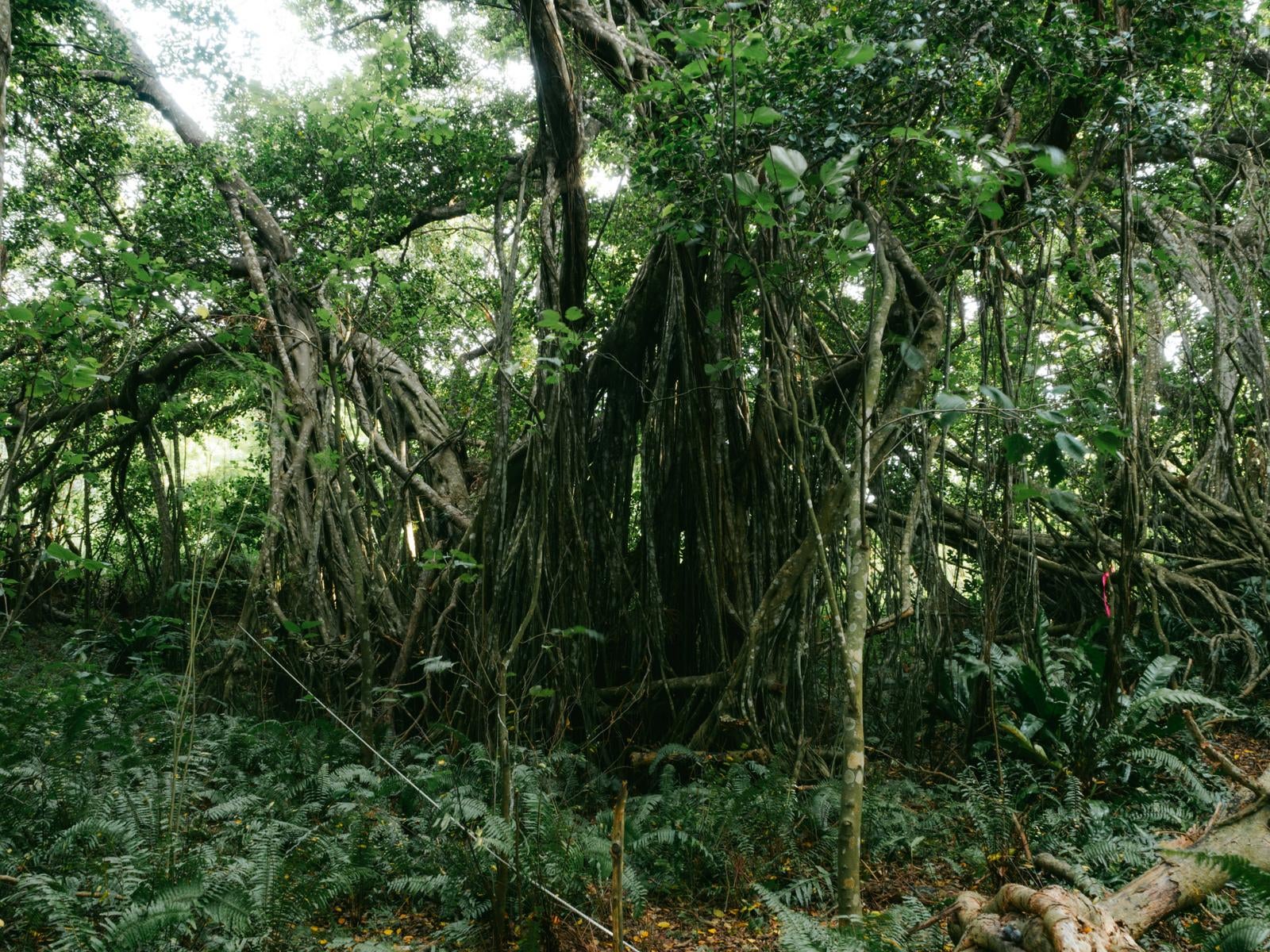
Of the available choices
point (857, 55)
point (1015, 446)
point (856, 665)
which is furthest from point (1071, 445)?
point (857, 55)

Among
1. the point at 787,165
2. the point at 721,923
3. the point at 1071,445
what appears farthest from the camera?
the point at 721,923

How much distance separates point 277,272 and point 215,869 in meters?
3.47

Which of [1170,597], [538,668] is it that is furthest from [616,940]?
[1170,597]

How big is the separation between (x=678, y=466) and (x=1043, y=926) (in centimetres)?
262

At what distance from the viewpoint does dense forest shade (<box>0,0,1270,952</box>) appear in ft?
7.77

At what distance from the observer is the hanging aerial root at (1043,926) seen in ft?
5.12

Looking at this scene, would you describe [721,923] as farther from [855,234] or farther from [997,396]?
[855,234]

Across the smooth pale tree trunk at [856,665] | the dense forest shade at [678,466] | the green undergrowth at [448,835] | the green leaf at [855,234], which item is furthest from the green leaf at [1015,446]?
the green undergrowth at [448,835]

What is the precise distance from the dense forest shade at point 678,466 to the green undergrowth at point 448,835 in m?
0.02

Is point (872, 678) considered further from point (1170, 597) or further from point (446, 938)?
point (446, 938)

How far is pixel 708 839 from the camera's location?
2783 mm

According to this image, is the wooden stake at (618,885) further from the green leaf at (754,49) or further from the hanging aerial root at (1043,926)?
the green leaf at (754,49)

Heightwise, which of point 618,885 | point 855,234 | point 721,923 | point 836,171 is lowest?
point 721,923

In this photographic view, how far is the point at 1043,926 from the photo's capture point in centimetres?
160
